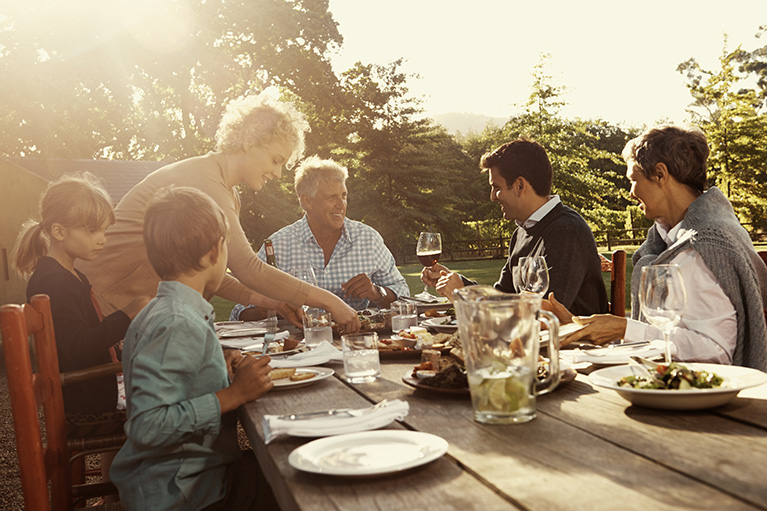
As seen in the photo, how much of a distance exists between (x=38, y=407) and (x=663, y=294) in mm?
1968

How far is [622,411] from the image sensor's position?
161cm

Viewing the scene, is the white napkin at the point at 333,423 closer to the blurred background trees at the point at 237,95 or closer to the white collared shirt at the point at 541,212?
the white collared shirt at the point at 541,212

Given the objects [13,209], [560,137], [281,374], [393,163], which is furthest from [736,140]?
[281,374]

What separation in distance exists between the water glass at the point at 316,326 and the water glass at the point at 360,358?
0.74 metres

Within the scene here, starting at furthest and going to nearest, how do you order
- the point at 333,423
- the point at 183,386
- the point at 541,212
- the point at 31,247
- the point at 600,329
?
1. the point at 541,212
2. the point at 31,247
3. the point at 600,329
4. the point at 183,386
5. the point at 333,423

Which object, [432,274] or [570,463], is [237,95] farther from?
[570,463]

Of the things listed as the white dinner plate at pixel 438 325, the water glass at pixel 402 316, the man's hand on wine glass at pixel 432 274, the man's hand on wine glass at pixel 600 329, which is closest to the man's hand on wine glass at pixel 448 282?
the man's hand on wine glass at pixel 432 274

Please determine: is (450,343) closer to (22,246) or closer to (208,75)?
(22,246)

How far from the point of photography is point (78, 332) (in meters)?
2.85

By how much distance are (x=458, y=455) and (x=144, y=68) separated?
82.9ft

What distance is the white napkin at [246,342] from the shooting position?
2.94m

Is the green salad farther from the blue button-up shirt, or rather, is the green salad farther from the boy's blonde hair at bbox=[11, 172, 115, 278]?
the boy's blonde hair at bbox=[11, 172, 115, 278]

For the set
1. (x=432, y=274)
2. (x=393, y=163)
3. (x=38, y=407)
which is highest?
(x=393, y=163)

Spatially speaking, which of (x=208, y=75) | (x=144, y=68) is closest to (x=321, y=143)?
(x=208, y=75)
